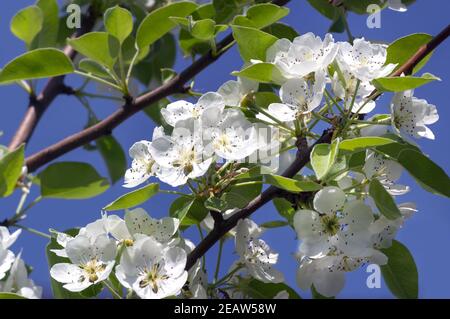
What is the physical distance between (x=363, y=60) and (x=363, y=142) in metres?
0.17

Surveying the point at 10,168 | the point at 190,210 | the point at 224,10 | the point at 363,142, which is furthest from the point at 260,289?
the point at 224,10

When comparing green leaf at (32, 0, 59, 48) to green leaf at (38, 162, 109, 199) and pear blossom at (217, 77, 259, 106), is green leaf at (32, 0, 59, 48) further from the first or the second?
pear blossom at (217, 77, 259, 106)

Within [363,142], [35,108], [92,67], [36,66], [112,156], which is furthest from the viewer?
[112,156]

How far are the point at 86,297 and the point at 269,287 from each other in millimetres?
359

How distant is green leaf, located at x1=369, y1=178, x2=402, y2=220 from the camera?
3.45 feet

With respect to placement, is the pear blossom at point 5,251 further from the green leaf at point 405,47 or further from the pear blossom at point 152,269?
the green leaf at point 405,47

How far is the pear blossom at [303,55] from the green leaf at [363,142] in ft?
0.46

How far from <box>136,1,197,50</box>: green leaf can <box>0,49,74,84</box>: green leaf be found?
0.17 metres

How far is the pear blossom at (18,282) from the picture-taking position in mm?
1380

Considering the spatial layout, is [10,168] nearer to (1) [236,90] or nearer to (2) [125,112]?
(2) [125,112]

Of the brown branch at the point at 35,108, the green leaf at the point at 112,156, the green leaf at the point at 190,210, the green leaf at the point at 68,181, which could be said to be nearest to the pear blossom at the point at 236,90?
the green leaf at the point at 190,210

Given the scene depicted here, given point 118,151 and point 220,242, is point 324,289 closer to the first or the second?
point 220,242

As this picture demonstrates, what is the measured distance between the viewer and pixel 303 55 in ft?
3.71

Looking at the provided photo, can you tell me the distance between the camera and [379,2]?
5.24 feet
